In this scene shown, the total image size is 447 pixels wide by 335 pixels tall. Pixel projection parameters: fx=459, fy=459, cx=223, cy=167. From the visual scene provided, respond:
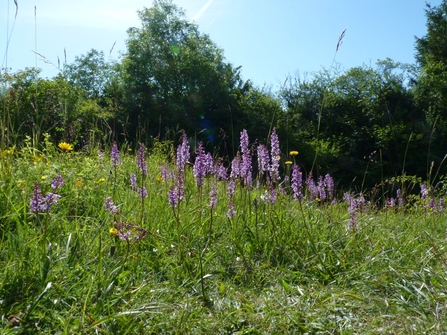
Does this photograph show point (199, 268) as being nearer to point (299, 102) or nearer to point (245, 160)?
point (245, 160)

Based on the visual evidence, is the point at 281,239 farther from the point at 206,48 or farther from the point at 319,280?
the point at 206,48

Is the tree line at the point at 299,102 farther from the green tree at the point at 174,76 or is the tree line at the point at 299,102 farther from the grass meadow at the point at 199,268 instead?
the grass meadow at the point at 199,268

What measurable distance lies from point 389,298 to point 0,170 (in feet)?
9.29

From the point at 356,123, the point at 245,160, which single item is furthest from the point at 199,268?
the point at 356,123

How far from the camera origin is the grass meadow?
2.16 metres

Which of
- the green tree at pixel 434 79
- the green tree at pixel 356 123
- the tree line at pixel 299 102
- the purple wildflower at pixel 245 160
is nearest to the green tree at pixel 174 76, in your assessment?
the tree line at pixel 299 102

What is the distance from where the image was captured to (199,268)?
2686mm

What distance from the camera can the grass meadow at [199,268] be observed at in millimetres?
2156

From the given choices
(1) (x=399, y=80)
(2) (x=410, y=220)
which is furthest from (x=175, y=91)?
(2) (x=410, y=220)

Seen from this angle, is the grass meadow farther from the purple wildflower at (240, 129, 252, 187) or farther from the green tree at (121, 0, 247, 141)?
the green tree at (121, 0, 247, 141)

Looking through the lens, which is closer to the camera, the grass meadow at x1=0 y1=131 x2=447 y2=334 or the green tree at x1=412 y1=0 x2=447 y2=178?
the grass meadow at x1=0 y1=131 x2=447 y2=334

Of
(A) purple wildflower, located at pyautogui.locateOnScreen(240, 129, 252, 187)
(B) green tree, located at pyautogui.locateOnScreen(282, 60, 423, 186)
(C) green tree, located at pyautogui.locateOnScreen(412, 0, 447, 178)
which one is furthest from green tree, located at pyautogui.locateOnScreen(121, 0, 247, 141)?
(A) purple wildflower, located at pyautogui.locateOnScreen(240, 129, 252, 187)

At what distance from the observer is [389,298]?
2.53 meters

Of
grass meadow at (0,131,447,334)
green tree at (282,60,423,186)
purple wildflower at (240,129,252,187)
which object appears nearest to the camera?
grass meadow at (0,131,447,334)
